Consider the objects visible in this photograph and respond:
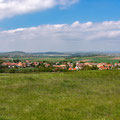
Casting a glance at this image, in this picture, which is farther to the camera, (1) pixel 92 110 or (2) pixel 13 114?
(1) pixel 92 110

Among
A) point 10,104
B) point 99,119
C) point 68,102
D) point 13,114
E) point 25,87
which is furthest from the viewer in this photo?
point 25,87

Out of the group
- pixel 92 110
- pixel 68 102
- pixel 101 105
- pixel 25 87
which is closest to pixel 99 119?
pixel 92 110

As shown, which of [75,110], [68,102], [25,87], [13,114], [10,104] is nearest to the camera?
[13,114]

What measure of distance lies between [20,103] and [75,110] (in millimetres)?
2820

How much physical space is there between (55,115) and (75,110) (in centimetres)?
119

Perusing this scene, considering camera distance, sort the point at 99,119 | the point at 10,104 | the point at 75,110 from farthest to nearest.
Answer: the point at 10,104
the point at 75,110
the point at 99,119

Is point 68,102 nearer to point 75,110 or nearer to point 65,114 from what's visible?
point 75,110

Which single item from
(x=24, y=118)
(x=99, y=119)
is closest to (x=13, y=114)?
(x=24, y=118)

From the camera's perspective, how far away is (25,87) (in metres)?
13.0

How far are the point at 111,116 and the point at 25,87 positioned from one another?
300 inches

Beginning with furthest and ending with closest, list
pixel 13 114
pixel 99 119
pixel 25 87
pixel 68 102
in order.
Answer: pixel 25 87 < pixel 68 102 < pixel 13 114 < pixel 99 119

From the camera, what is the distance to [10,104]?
A: 8.38 meters

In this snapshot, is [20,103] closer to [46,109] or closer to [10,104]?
[10,104]

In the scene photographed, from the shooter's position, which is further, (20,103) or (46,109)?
(20,103)
